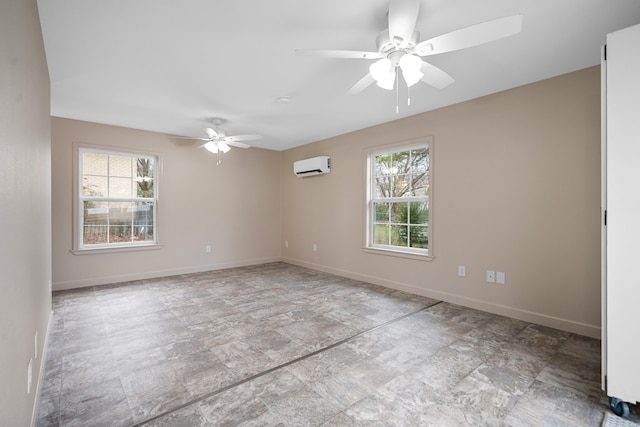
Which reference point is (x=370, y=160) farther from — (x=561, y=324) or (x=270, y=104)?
(x=561, y=324)

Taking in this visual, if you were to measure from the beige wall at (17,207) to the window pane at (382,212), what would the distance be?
153 inches

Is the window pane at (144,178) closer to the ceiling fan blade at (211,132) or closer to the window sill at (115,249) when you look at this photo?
the window sill at (115,249)

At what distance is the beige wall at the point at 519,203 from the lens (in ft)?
8.82

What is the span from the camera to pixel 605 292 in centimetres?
176

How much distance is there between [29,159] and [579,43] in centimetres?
386

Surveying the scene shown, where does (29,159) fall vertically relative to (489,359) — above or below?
above

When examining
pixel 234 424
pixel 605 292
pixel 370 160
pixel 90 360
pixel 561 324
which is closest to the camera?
pixel 234 424

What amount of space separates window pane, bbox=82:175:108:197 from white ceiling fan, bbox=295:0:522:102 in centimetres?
413

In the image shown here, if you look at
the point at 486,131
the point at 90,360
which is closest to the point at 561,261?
the point at 486,131

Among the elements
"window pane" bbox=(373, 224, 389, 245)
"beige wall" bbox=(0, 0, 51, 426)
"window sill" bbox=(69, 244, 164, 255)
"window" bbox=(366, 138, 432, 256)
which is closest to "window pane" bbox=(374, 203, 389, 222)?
"window" bbox=(366, 138, 432, 256)

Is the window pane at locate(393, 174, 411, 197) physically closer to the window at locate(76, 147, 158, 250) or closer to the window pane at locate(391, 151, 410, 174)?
the window pane at locate(391, 151, 410, 174)

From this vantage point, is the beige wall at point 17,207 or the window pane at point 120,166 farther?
the window pane at point 120,166

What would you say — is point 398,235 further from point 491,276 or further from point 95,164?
point 95,164

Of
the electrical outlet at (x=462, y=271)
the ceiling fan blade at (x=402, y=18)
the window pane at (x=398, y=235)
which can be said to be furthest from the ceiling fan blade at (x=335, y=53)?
the window pane at (x=398, y=235)
